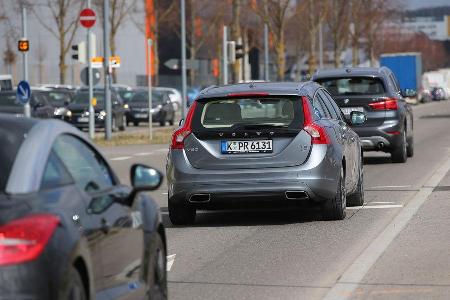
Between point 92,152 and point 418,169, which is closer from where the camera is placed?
point 92,152

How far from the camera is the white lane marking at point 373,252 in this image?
972 centimetres

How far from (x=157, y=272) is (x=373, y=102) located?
55.6 ft

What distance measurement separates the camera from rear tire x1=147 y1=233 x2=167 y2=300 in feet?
25.1

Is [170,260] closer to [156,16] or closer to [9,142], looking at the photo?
[9,142]

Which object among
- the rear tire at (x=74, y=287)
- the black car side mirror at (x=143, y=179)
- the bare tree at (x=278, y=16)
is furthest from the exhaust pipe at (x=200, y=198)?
the bare tree at (x=278, y=16)

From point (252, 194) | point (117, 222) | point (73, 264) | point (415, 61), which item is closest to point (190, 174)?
point (252, 194)

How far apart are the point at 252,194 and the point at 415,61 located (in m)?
77.0

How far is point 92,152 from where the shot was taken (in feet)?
24.5

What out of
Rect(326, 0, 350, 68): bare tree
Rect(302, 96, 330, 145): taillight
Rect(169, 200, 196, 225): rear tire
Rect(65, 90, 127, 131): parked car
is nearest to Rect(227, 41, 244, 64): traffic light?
Rect(65, 90, 127, 131): parked car

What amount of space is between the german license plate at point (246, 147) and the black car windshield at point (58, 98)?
38593mm

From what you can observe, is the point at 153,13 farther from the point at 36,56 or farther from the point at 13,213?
the point at 13,213

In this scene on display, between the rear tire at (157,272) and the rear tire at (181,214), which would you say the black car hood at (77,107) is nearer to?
the rear tire at (181,214)

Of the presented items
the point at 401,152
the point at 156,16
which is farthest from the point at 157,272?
the point at 156,16

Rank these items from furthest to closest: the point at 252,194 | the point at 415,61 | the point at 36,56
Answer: the point at 36,56 < the point at 415,61 < the point at 252,194
